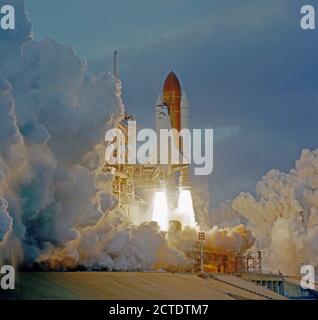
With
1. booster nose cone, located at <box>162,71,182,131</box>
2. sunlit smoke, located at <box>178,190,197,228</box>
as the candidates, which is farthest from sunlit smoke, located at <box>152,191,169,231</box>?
booster nose cone, located at <box>162,71,182,131</box>

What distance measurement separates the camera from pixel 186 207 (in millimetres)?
62438

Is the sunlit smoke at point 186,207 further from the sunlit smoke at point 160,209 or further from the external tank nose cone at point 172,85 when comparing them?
the external tank nose cone at point 172,85

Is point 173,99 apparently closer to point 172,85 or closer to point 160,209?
point 172,85

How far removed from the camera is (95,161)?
46844 mm

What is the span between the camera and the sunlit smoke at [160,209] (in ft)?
202

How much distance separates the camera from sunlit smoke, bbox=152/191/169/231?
2420 inches

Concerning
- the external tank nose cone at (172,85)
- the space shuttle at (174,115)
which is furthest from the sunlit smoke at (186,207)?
the external tank nose cone at (172,85)

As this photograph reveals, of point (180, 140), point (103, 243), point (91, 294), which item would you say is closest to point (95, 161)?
point (103, 243)

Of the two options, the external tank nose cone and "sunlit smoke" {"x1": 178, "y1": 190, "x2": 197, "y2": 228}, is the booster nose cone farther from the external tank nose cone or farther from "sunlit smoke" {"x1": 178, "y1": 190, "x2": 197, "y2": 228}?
"sunlit smoke" {"x1": 178, "y1": 190, "x2": 197, "y2": 228}

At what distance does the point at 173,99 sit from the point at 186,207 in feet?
24.7

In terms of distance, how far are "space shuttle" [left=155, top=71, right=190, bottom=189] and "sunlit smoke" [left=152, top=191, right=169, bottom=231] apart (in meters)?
1.69
